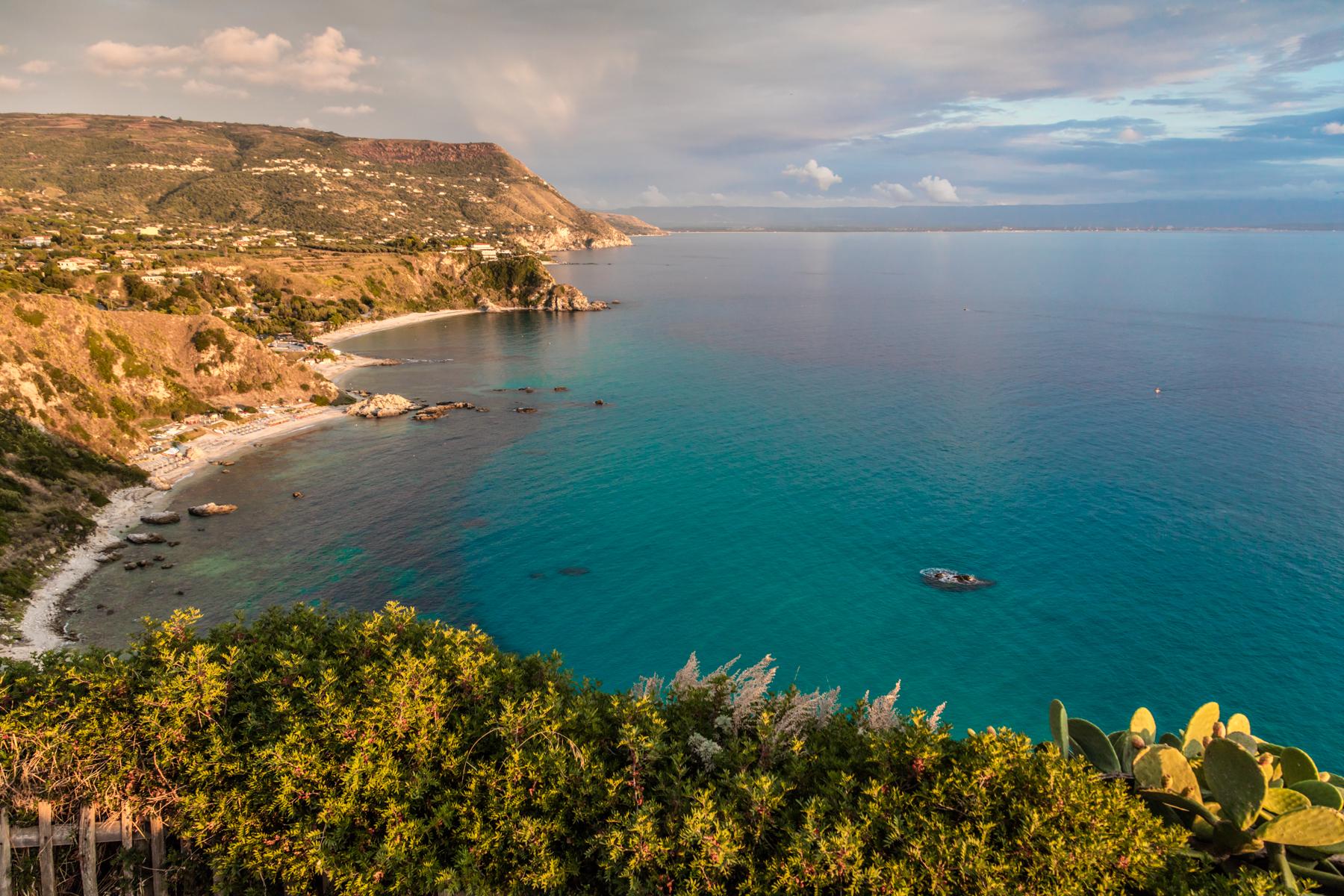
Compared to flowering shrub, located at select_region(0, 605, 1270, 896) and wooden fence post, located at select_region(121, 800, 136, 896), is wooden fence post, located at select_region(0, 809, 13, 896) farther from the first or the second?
wooden fence post, located at select_region(121, 800, 136, 896)

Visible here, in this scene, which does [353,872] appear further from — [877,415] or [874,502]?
[877,415]

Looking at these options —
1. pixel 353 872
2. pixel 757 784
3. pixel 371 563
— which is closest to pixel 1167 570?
pixel 757 784

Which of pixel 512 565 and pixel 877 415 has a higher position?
pixel 877 415

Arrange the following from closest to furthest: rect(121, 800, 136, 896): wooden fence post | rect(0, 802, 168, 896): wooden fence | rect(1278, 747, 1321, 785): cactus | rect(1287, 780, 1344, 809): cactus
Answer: rect(1287, 780, 1344, 809): cactus < rect(1278, 747, 1321, 785): cactus < rect(0, 802, 168, 896): wooden fence < rect(121, 800, 136, 896): wooden fence post

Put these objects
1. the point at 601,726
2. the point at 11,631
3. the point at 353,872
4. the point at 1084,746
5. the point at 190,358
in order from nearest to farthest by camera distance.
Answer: the point at 353,872, the point at 1084,746, the point at 601,726, the point at 11,631, the point at 190,358

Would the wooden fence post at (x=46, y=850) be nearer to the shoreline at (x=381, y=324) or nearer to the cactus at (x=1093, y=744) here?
the cactus at (x=1093, y=744)

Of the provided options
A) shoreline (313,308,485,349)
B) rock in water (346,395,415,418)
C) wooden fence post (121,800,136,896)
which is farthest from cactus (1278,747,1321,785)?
shoreline (313,308,485,349)
